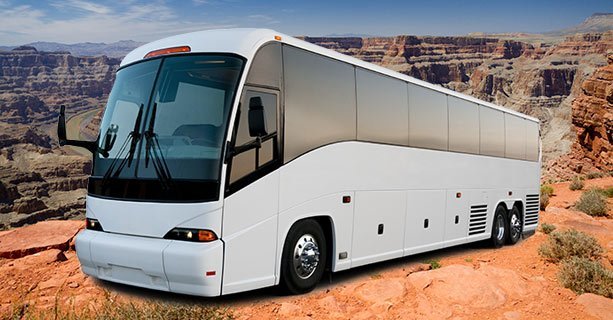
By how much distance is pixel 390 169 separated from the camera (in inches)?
368

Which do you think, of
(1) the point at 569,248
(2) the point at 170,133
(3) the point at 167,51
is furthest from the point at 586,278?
(3) the point at 167,51

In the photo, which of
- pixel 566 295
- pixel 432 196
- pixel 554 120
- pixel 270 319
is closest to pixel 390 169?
pixel 432 196

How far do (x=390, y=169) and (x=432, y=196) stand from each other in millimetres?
1955

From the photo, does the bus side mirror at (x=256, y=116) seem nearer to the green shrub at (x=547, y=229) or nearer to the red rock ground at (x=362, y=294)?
the red rock ground at (x=362, y=294)

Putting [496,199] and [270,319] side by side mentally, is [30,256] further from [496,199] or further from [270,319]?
[496,199]

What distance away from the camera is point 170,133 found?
246 inches

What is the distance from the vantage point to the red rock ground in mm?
6492

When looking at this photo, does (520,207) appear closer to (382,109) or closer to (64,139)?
(382,109)

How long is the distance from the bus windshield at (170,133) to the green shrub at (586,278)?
20.4 ft

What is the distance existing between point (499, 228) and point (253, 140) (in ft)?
33.2

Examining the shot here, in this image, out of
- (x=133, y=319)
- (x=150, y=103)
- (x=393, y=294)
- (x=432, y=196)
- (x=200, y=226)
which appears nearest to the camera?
(x=133, y=319)

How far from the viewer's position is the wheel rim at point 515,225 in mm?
14867

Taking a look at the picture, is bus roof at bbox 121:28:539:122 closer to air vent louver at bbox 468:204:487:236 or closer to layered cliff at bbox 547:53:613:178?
air vent louver at bbox 468:204:487:236

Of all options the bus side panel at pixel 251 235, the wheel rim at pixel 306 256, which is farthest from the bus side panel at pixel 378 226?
the bus side panel at pixel 251 235
